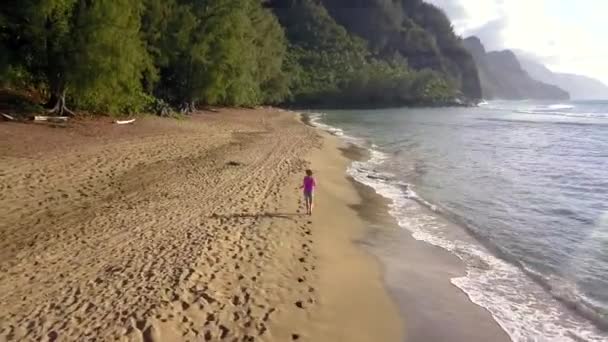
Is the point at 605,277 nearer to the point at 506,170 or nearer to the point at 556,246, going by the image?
the point at 556,246

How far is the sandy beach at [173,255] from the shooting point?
716cm

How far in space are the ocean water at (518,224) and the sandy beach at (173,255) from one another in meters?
2.21

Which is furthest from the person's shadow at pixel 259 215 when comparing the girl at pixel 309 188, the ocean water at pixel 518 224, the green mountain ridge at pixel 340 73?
the green mountain ridge at pixel 340 73

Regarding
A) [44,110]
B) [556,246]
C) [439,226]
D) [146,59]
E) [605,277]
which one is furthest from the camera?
[146,59]

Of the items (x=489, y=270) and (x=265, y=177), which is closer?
(x=489, y=270)

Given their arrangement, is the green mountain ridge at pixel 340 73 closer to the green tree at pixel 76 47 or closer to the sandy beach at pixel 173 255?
the green tree at pixel 76 47

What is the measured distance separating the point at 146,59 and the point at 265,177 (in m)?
21.4

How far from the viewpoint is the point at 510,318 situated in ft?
28.5

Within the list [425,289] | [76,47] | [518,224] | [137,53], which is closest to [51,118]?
[76,47]

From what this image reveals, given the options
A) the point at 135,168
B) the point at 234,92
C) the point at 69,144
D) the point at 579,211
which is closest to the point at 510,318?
the point at 579,211

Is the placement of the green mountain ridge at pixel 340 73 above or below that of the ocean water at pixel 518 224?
above

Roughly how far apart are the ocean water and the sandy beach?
7.26 ft

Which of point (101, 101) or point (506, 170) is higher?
point (101, 101)

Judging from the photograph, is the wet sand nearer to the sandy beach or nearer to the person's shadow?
the sandy beach
